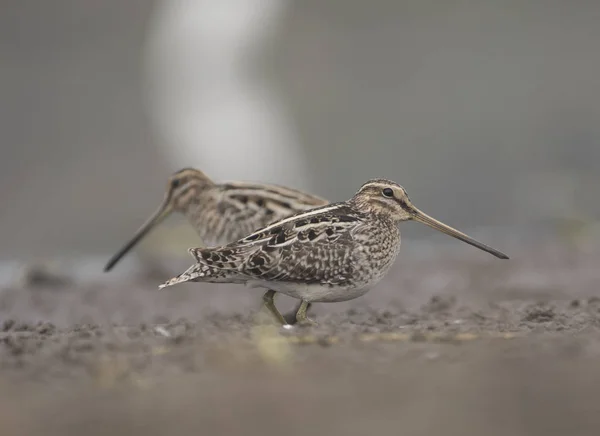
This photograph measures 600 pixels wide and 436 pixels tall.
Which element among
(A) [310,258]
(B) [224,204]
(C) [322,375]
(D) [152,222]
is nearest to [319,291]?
(A) [310,258]

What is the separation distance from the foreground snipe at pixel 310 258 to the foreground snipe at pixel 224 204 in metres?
1.02

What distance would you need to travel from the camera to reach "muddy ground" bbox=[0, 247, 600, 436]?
3.84m

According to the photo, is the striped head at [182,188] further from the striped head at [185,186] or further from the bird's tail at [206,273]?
the bird's tail at [206,273]

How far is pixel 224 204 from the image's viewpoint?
26.4 ft

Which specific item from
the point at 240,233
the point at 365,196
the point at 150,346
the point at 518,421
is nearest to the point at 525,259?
the point at 240,233

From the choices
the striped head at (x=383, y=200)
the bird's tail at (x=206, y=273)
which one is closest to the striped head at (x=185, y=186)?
the striped head at (x=383, y=200)

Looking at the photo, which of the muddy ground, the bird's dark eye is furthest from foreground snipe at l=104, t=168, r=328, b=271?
the bird's dark eye

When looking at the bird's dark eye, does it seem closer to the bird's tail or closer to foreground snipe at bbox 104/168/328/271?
foreground snipe at bbox 104/168/328/271

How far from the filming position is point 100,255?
1470 centimetres

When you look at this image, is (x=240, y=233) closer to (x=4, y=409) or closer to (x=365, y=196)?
(x=365, y=196)

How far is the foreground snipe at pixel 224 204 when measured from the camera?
763 cm

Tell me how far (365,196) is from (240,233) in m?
1.54

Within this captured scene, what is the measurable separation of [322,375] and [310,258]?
1571 millimetres

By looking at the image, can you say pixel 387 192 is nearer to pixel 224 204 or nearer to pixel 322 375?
pixel 224 204
